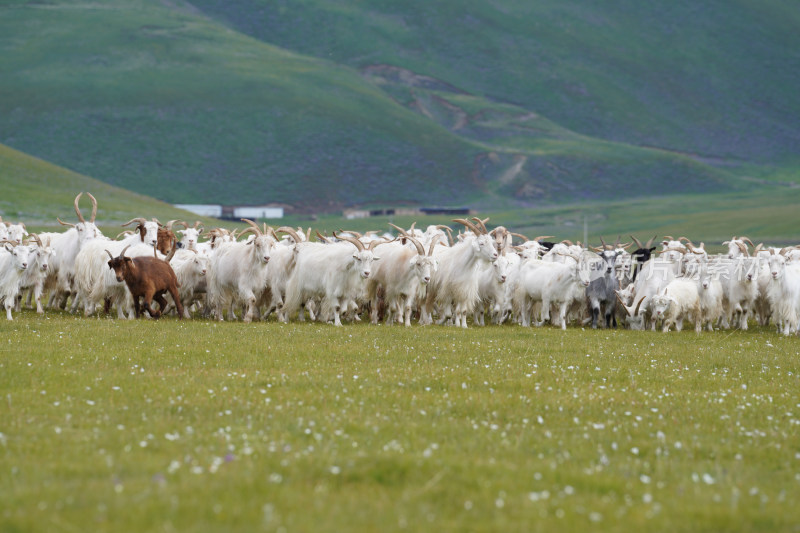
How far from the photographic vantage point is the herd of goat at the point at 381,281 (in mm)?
20344

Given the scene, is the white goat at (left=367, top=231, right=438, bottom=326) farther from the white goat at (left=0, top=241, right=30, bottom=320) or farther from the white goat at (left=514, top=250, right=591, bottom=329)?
the white goat at (left=0, top=241, right=30, bottom=320)

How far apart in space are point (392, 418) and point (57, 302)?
1564cm

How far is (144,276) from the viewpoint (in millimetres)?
19641

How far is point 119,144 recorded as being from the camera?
148625mm

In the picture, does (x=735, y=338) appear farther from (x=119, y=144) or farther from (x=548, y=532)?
(x=119, y=144)

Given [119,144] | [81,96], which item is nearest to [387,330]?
[119,144]

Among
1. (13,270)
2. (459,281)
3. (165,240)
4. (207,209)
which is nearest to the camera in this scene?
(13,270)

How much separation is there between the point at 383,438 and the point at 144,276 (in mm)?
12033

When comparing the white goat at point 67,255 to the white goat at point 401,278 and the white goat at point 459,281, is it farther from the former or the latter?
the white goat at point 459,281

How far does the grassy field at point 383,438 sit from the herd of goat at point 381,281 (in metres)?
5.04

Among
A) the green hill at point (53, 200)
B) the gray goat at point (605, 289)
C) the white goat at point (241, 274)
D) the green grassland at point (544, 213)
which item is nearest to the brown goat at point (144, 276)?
the white goat at point (241, 274)

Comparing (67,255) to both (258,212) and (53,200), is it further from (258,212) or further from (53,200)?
(258,212)

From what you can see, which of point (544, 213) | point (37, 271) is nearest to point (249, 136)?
point (544, 213)

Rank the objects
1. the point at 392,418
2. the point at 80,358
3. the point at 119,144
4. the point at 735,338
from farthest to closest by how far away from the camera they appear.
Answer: the point at 119,144
the point at 735,338
the point at 80,358
the point at 392,418
